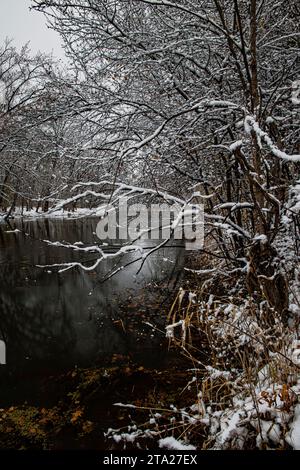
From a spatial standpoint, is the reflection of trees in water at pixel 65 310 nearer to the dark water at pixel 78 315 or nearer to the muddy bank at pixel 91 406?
the dark water at pixel 78 315

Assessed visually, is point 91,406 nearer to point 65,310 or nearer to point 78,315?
point 78,315

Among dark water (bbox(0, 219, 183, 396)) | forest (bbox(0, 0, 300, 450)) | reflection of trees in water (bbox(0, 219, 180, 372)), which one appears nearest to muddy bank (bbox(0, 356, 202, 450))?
forest (bbox(0, 0, 300, 450))

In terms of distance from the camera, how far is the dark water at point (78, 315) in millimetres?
4660

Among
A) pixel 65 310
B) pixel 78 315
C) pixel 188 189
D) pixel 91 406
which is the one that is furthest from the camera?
pixel 65 310

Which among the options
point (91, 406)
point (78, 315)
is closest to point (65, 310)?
point (78, 315)

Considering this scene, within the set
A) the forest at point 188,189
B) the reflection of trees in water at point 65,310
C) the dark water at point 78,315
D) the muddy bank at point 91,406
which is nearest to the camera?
the forest at point 188,189

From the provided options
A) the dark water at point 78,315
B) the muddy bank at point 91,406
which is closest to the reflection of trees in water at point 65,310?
the dark water at point 78,315

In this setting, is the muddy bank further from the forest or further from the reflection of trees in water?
the reflection of trees in water

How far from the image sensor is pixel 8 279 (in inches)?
350

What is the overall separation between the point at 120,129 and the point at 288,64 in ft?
8.24

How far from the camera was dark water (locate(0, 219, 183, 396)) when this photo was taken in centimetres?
466

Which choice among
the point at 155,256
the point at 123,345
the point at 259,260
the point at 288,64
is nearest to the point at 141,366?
the point at 123,345

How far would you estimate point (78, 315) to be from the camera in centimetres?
621
